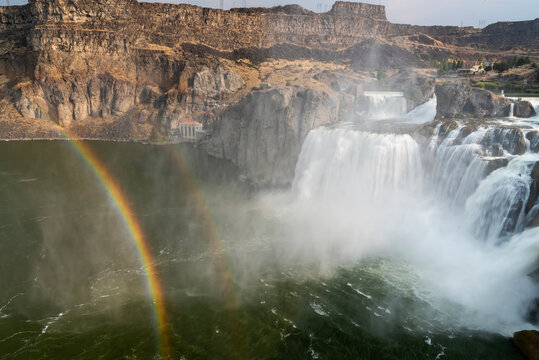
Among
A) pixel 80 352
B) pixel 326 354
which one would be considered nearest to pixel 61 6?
pixel 80 352

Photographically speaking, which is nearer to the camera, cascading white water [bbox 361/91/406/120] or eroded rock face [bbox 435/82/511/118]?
eroded rock face [bbox 435/82/511/118]

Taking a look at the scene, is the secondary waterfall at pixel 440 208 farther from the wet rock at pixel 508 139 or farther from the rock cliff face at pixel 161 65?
the rock cliff face at pixel 161 65

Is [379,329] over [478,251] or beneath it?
beneath

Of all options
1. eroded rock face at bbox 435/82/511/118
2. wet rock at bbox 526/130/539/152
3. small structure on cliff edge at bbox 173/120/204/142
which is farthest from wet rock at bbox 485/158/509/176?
small structure on cliff edge at bbox 173/120/204/142

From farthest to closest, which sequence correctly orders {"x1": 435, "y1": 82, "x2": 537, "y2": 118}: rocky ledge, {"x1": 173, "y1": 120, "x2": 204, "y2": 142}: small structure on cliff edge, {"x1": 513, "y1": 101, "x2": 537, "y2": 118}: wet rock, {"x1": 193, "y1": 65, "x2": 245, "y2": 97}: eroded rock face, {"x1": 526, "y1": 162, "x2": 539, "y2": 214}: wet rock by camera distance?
{"x1": 193, "y1": 65, "x2": 245, "y2": 97}: eroded rock face → {"x1": 173, "y1": 120, "x2": 204, "y2": 142}: small structure on cliff edge → {"x1": 435, "y1": 82, "x2": 537, "y2": 118}: rocky ledge → {"x1": 513, "y1": 101, "x2": 537, "y2": 118}: wet rock → {"x1": 526, "y1": 162, "x2": 539, "y2": 214}: wet rock

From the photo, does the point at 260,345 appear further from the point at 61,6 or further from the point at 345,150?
the point at 61,6

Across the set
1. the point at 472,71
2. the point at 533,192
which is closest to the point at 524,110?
the point at 533,192

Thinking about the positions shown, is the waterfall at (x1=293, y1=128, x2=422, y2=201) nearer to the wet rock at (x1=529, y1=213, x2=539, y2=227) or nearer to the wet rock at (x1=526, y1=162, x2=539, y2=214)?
the wet rock at (x1=526, y1=162, x2=539, y2=214)

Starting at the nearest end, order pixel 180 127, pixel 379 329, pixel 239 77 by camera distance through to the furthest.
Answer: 1. pixel 379 329
2. pixel 180 127
3. pixel 239 77
